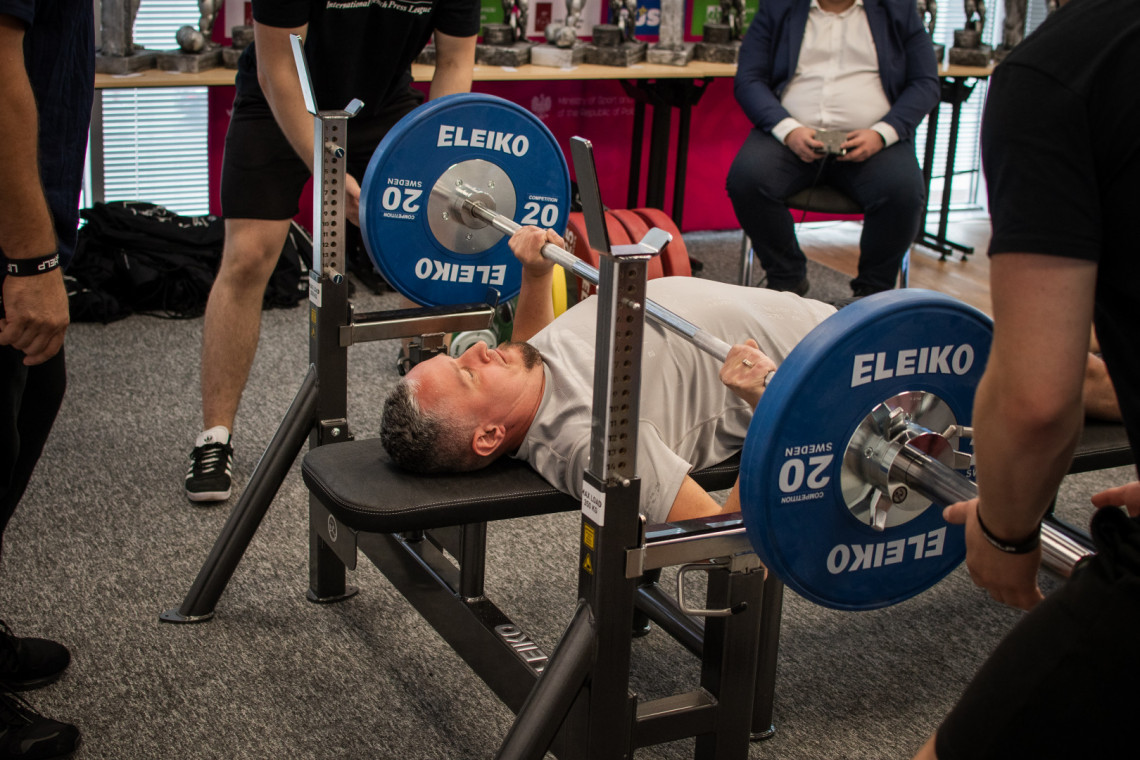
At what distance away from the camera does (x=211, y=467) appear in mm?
2729

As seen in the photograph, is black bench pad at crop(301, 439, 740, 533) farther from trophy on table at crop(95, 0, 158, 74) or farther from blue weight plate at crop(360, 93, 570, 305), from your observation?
trophy on table at crop(95, 0, 158, 74)

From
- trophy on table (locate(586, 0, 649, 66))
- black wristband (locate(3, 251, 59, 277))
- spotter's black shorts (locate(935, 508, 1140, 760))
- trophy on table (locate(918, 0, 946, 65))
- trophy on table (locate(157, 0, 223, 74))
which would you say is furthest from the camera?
trophy on table (locate(918, 0, 946, 65))

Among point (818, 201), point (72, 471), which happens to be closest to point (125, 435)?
point (72, 471)

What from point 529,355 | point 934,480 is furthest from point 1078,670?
point 529,355

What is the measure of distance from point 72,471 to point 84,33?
4.58ft

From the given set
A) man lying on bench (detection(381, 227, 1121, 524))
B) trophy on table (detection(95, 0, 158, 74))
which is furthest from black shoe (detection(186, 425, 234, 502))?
trophy on table (detection(95, 0, 158, 74))

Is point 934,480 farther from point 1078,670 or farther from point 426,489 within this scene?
point 426,489

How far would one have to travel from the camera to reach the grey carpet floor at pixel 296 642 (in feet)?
6.43

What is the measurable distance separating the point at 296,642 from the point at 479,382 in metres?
0.74

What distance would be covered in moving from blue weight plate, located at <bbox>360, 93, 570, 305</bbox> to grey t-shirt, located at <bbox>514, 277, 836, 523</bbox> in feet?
1.24

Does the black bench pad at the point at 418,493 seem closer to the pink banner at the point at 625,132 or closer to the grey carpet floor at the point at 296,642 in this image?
the grey carpet floor at the point at 296,642

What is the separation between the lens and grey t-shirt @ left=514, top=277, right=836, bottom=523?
5.60ft

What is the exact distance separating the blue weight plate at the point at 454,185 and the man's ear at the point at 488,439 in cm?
60

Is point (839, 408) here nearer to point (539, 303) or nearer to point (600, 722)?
point (600, 722)
